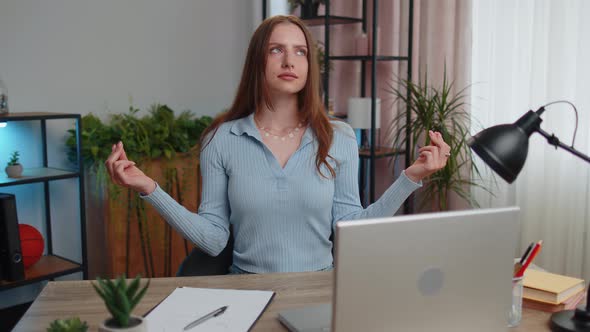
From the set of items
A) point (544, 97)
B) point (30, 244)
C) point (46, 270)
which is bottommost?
point (46, 270)

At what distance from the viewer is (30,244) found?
265cm

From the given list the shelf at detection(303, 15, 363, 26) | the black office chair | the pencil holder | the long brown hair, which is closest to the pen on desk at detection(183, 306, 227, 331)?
the black office chair

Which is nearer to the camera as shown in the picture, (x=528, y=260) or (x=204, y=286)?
(x=528, y=260)

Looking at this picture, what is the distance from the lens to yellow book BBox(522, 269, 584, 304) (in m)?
1.21

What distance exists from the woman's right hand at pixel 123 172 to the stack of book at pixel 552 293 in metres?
0.92

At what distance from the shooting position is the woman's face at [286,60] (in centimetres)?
175

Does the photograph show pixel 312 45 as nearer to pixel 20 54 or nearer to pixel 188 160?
pixel 188 160

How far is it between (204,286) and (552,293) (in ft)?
2.43

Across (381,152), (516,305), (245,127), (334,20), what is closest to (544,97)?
(381,152)

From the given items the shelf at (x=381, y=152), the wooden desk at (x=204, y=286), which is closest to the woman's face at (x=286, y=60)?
the wooden desk at (x=204, y=286)

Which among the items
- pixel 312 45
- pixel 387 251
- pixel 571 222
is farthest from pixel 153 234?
pixel 387 251

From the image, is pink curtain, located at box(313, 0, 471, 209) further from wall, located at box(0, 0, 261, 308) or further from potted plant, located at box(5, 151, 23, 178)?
potted plant, located at box(5, 151, 23, 178)

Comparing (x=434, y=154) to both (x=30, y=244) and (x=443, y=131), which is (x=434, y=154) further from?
(x=30, y=244)

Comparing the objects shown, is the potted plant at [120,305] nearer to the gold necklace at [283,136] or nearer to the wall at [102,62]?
the gold necklace at [283,136]
